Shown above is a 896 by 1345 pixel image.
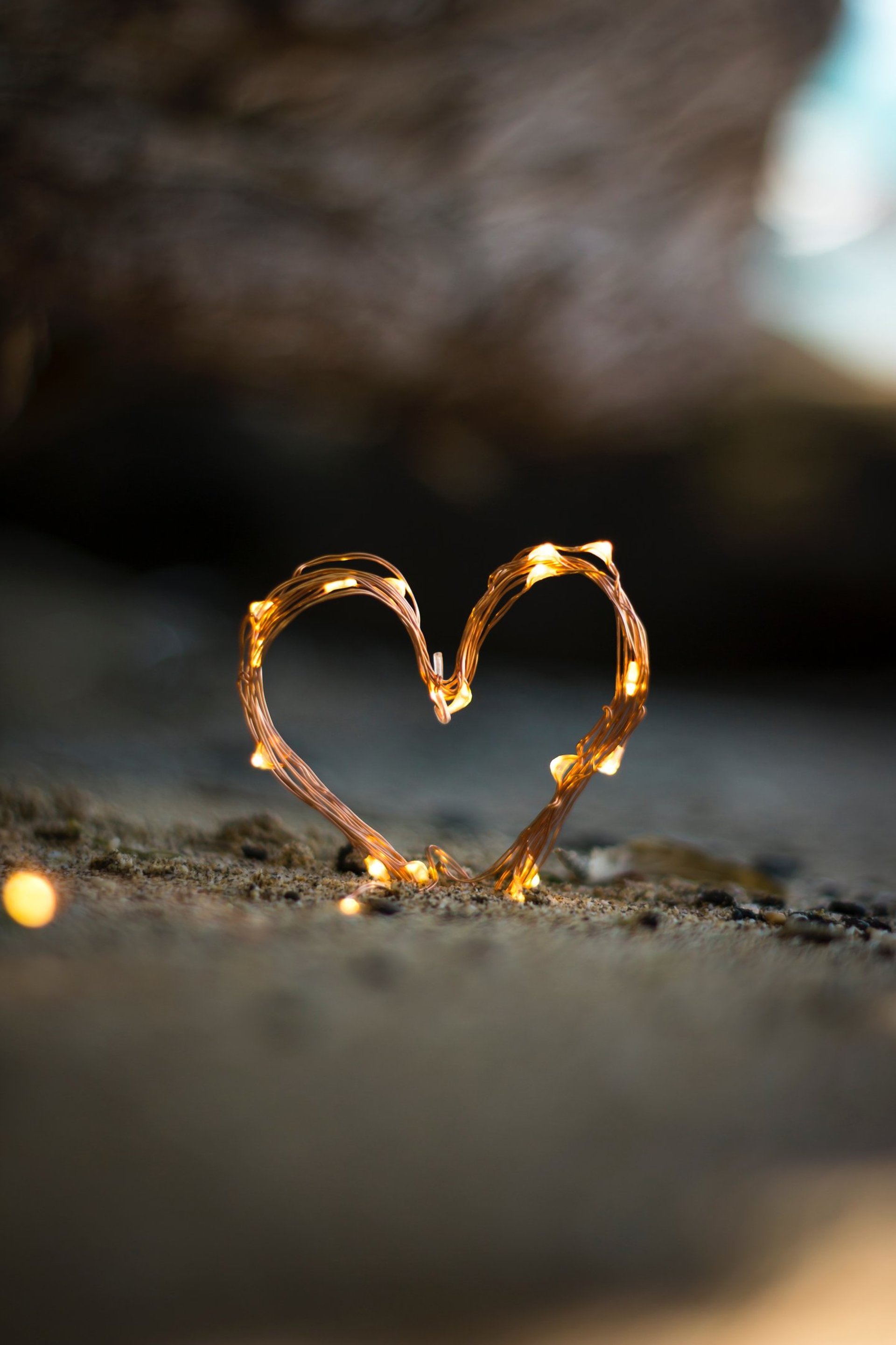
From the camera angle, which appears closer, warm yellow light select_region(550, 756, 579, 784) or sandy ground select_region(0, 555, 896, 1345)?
sandy ground select_region(0, 555, 896, 1345)

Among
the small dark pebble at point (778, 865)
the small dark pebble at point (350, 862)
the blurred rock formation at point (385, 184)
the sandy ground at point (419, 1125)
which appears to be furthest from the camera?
the blurred rock formation at point (385, 184)

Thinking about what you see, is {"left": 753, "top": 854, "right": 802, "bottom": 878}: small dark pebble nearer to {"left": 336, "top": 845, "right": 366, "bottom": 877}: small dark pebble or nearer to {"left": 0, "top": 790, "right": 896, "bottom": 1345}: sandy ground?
{"left": 0, "top": 790, "right": 896, "bottom": 1345}: sandy ground

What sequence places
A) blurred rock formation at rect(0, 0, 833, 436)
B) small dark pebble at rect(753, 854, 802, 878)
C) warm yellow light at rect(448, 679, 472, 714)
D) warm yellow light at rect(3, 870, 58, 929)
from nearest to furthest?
warm yellow light at rect(3, 870, 58, 929), warm yellow light at rect(448, 679, 472, 714), small dark pebble at rect(753, 854, 802, 878), blurred rock formation at rect(0, 0, 833, 436)

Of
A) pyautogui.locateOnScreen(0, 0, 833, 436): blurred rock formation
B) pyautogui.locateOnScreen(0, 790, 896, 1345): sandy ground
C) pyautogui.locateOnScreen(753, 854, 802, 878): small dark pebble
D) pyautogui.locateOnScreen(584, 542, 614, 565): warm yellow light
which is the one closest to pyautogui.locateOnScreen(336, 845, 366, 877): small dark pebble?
pyautogui.locateOnScreen(0, 790, 896, 1345): sandy ground

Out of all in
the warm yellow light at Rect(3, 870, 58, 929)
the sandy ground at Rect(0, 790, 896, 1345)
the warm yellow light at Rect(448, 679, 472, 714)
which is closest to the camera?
the sandy ground at Rect(0, 790, 896, 1345)

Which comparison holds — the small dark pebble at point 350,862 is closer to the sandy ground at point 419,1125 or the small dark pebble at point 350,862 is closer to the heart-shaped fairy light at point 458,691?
the heart-shaped fairy light at point 458,691

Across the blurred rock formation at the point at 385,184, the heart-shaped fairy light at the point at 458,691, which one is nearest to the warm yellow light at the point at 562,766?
the heart-shaped fairy light at the point at 458,691

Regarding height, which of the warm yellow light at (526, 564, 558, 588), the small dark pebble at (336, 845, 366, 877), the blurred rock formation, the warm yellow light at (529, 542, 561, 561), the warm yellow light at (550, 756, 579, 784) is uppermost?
the blurred rock formation

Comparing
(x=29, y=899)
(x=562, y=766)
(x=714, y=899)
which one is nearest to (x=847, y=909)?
(x=714, y=899)
